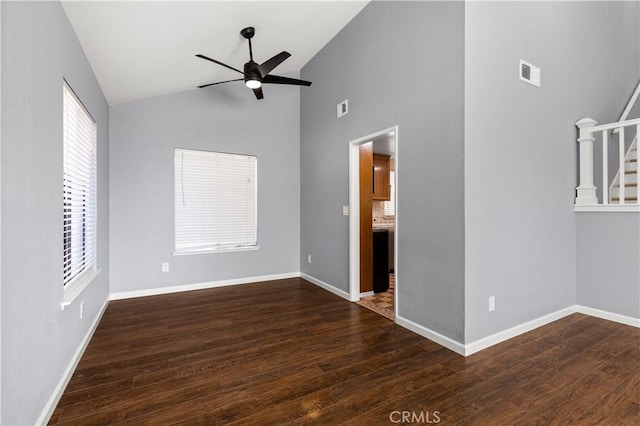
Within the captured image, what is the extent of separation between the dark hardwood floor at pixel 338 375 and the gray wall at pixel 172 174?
43.8 inches

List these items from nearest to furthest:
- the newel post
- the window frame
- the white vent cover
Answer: the window frame
the white vent cover
the newel post

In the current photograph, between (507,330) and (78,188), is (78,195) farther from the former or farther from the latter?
(507,330)

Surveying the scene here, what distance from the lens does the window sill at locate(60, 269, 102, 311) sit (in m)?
2.08

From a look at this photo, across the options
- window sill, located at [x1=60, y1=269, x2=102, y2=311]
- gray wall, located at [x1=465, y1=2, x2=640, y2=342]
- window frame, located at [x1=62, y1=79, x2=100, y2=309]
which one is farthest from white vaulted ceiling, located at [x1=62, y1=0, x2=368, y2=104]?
window sill, located at [x1=60, y1=269, x2=102, y2=311]

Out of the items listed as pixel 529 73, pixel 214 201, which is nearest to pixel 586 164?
pixel 529 73

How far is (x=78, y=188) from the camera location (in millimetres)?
2650

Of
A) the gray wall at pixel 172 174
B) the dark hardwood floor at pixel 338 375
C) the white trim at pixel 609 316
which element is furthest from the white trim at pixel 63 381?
the white trim at pixel 609 316

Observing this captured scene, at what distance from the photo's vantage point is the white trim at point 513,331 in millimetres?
2425

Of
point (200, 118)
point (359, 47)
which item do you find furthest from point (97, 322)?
point (359, 47)

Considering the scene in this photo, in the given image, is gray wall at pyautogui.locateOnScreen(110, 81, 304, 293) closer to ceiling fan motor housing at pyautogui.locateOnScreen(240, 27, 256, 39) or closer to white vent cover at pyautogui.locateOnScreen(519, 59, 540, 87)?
Result: ceiling fan motor housing at pyautogui.locateOnScreen(240, 27, 256, 39)

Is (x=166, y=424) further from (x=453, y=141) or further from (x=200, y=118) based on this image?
(x=200, y=118)

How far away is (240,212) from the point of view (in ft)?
15.8

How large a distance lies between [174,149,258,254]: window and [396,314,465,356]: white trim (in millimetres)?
2760

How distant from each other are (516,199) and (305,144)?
3207 mm
